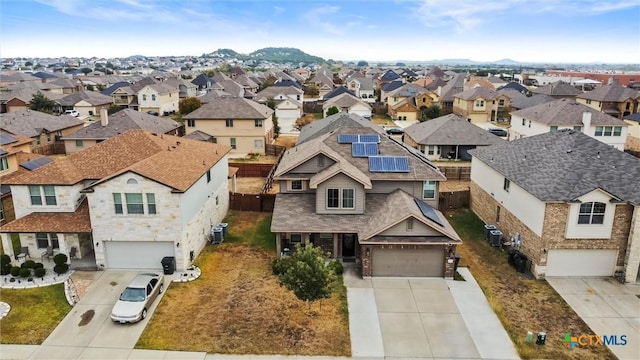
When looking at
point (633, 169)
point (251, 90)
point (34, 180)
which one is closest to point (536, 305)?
point (633, 169)

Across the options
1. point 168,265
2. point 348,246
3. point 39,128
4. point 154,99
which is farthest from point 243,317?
point 154,99

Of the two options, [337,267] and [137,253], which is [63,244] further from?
[337,267]

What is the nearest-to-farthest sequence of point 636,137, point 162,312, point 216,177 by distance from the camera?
point 162,312
point 216,177
point 636,137

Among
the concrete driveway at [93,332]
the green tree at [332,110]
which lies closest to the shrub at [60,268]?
the concrete driveway at [93,332]

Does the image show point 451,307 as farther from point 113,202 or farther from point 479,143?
point 479,143

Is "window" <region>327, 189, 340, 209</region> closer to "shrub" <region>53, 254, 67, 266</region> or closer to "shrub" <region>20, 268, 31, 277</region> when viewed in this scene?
"shrub" <region>53, 254, 67, 266</region>

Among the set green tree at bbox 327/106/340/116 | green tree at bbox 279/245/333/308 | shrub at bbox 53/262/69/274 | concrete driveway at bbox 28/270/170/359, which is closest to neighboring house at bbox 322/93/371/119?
green tree at bbox 327/106/340/116
